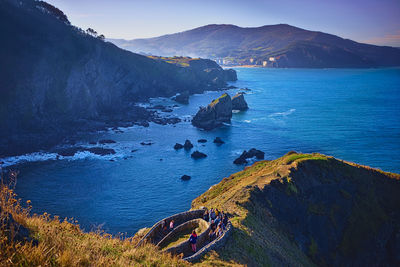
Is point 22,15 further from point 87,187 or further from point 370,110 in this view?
point 370,110

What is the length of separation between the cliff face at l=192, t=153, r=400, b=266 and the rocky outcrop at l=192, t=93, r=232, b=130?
58.5 m

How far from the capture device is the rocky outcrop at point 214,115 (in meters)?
103

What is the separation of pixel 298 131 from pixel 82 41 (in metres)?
89.7

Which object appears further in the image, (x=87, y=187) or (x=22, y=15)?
(x=22, y=15)

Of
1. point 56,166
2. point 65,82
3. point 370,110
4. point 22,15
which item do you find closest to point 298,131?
point 370,110

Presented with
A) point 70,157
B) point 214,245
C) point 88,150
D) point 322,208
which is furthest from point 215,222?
point 88,150

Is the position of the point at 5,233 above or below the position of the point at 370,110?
above

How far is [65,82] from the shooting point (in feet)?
318

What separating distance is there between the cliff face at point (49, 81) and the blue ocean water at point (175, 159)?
1378cm

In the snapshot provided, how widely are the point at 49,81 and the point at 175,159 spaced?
52684 mm

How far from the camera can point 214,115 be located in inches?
4168

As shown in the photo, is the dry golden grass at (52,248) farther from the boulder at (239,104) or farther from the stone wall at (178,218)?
the boulder at (239,104)

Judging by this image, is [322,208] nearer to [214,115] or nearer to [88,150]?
[88,150]

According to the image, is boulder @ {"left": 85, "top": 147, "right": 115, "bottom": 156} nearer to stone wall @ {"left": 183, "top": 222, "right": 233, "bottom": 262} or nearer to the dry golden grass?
stone wall @ {"left": 183, "top": 222, "right": 233, "bottom": 262}
